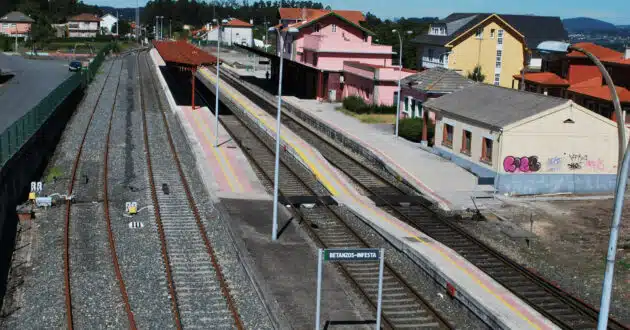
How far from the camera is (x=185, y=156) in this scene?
34406mm

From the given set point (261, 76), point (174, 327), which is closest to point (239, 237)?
point (174, 327)

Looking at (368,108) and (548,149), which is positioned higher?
(368,108)

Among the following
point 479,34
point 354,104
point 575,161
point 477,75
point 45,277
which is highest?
point 479,34

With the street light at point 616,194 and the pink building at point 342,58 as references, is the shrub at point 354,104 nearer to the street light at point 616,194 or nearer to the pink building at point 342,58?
the pink building at point 342,58

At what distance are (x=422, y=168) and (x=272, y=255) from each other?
14.0m

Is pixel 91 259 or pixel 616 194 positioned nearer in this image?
pixel 616 194

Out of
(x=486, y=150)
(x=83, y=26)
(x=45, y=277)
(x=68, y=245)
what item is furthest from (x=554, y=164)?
(x=83, y=26)

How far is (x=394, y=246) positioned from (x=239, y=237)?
449 cm

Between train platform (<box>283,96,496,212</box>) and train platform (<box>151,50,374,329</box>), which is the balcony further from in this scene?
train platform (<box>151,50,374,329</box>)

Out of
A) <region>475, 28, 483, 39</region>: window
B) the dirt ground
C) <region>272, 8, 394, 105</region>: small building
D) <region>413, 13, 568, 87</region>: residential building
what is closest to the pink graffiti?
the dirt ground

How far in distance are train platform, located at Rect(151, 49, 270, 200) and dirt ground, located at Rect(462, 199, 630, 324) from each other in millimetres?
8385

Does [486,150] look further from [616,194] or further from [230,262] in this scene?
[616,194]

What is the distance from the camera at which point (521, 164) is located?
1122 inches

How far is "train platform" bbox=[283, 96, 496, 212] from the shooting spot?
89.4 ft
